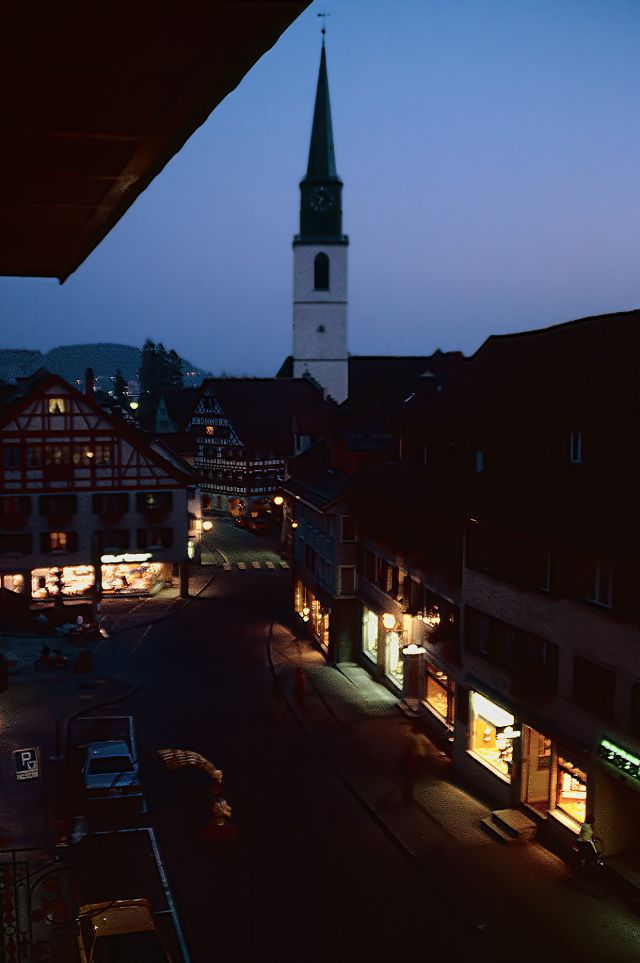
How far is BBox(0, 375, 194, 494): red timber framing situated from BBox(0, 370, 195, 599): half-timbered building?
5cm

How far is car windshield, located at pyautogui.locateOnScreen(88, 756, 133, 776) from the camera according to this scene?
23.3m

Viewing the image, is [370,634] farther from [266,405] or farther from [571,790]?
[266,405]

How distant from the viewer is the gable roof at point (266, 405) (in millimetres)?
72750

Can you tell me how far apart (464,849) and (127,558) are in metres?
29.3

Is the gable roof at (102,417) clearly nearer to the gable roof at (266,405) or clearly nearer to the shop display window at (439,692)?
the shop display window at (439,692)

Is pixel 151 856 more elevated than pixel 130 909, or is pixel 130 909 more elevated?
pixel 130 909

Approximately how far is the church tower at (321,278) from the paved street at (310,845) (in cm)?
5140

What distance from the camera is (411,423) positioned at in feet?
103

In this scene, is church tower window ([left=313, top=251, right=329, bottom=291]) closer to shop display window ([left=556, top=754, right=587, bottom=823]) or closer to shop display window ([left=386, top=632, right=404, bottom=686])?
shop display window ([left=386, top=632, right=404, bottom=686])

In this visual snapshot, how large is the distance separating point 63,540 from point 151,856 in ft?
90.5

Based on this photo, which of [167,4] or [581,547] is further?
[581,547]

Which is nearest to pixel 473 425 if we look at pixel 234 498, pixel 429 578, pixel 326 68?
pixel 429 578

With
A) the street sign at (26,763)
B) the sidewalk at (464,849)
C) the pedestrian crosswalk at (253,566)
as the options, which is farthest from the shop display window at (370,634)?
the pedestrian crosswalk at (253,566)

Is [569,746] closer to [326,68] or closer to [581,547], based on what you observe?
[581,547]
